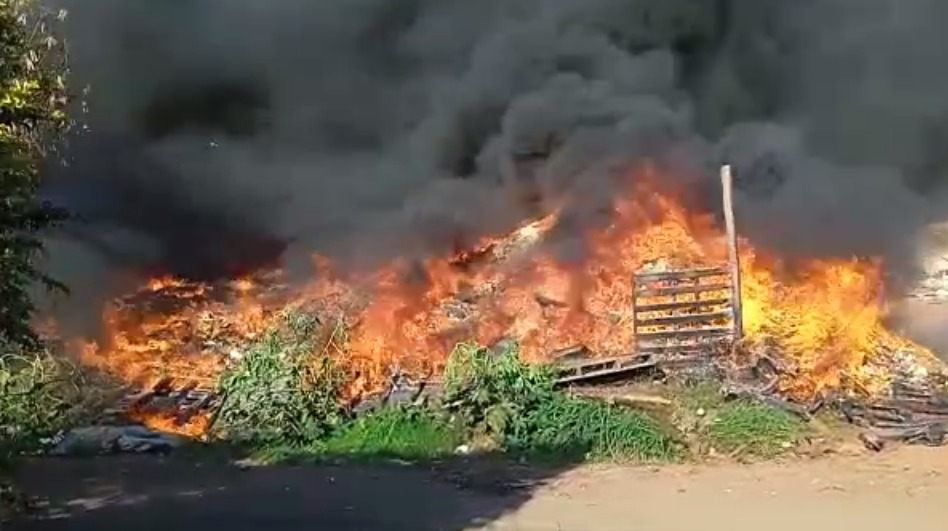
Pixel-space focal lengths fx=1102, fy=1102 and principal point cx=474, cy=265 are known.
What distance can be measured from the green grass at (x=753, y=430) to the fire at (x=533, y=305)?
738 millimetres

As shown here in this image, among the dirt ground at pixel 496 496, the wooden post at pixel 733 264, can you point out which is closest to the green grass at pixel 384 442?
the dirt ground at pixel 496 496

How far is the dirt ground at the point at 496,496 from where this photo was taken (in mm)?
8219

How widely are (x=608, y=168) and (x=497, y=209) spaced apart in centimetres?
181

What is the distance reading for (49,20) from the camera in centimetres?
1018

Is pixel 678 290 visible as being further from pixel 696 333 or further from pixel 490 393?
pixel 490 393

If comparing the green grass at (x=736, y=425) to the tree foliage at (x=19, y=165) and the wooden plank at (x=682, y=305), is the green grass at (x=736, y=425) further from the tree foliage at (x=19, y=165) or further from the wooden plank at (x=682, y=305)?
the tree foliage at (x=19, y=165)

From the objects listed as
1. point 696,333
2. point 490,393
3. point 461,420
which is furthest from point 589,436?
point 696,333

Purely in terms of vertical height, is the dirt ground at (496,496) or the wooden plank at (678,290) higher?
the wooden plank at (678,290)

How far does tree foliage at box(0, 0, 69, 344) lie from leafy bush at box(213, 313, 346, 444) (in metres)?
4.80

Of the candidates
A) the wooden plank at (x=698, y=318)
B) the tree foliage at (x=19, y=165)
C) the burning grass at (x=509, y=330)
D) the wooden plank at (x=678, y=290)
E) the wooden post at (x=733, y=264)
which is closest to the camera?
the tree foliage at (x=19, y=165)

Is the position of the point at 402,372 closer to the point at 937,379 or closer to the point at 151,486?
the point at 151,486

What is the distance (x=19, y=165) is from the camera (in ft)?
20.2

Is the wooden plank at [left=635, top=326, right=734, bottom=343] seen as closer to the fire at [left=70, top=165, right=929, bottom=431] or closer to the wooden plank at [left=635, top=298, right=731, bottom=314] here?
the wooden plank at [left=635, top=298, right=731, bottom=314]

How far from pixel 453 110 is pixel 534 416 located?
7.75m
